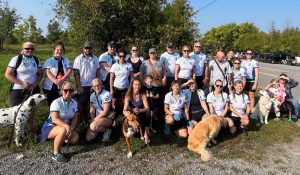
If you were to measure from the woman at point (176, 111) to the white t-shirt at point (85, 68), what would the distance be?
1.63 meters

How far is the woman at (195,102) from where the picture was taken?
7207 mm

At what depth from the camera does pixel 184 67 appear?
24.8 feet

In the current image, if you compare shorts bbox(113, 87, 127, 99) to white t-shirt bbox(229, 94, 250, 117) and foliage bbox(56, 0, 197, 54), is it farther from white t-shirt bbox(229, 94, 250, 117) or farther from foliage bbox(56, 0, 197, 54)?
foliage bbox(56, 0, 197, 54)

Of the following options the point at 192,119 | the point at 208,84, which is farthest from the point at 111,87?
the point at 208,84

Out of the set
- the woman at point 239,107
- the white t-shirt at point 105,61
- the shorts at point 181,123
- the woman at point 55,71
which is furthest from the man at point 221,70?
the woman at point 55,71

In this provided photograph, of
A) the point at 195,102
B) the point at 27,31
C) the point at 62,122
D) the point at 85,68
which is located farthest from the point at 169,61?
the point at 27,31

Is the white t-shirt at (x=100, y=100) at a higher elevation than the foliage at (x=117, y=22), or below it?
below

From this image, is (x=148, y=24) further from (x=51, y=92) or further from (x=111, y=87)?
(x=51, y=92)

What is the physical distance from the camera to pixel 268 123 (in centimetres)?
818

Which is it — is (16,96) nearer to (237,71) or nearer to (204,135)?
(204,135)

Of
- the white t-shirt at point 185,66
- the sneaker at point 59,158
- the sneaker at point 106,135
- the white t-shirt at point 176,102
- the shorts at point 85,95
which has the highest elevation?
the white t-shirt at point 185,66

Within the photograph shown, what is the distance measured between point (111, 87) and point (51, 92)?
1.27 m

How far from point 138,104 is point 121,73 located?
2.77ft

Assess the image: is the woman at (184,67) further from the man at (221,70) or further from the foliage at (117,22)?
the foliage at (117,22)
